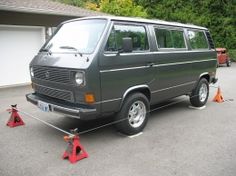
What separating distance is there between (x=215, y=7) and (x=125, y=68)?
1950 cm

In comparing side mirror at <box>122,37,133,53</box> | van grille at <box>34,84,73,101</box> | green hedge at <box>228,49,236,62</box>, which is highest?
side mirror at <box>122,37,133,53</box>

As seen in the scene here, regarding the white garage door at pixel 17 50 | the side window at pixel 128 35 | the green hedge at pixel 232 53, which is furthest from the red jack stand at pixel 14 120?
the green hedge at pixel 232 53

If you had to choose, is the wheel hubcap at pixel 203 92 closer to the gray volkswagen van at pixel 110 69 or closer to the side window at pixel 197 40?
the side window at pixel 197 40

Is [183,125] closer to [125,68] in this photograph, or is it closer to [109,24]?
[125,68]

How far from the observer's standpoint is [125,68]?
496 cm

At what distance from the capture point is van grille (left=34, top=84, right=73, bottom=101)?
4.68 m

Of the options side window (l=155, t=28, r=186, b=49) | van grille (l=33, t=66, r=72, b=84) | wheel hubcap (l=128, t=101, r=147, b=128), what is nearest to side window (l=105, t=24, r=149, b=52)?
side window (l=155, t=28, r=186, b=49)

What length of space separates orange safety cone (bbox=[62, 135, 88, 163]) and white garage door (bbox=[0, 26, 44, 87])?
8.21 meters

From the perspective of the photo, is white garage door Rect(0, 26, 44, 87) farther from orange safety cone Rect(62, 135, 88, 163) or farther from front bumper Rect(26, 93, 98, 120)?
orange safety cone Rect(62, 135, 88, 163)

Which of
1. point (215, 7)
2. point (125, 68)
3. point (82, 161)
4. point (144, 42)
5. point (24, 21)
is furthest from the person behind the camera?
point (215, 7)

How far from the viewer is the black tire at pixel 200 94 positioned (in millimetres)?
7301

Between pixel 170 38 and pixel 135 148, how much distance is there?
2779 millimetres

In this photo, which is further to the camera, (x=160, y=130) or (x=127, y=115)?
(x=160, y=130)

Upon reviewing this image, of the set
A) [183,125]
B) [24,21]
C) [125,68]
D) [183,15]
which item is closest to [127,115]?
[125,68]
